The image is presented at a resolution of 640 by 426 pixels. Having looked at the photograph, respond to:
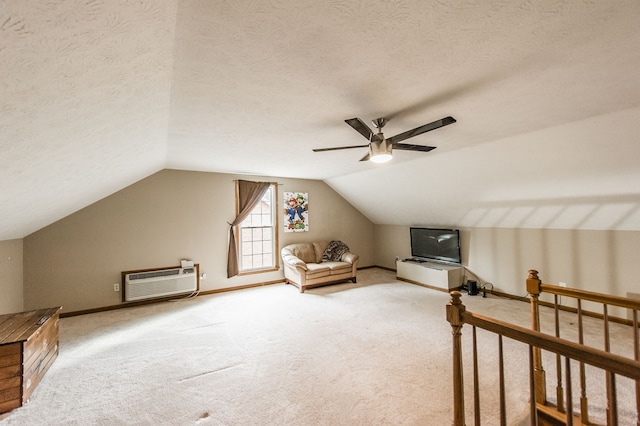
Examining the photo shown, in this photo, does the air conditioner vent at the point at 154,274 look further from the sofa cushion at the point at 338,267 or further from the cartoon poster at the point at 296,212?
the sofa cushion at the point at 338,267

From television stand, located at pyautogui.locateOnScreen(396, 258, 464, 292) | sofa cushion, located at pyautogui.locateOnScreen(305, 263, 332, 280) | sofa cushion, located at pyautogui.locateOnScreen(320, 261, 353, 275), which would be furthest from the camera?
sofa cushion, located at pyautogui.locateOnScreen(320, 261, 353, 275)

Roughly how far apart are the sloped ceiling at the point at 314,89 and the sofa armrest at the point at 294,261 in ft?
7.13

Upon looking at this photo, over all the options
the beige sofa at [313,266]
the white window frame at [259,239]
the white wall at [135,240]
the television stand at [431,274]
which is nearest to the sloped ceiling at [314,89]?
the white wall at [135,240]

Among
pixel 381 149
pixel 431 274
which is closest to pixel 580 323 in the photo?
pixel 381 149

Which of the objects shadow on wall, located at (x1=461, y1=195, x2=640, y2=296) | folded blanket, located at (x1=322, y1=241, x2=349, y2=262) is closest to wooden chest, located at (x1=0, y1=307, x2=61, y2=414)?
folded blanket, located at (x1=322, y1=241, x2=349, y2=262)

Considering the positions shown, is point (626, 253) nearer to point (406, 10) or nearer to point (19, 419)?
point (406, 10)

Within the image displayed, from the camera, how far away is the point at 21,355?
6.64ft

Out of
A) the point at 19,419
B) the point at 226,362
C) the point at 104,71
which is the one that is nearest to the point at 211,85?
the point at 104,71

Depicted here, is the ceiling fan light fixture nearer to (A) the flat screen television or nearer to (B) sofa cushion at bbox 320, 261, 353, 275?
(B) sofa cushion at bbox 320, 261, 353, 275

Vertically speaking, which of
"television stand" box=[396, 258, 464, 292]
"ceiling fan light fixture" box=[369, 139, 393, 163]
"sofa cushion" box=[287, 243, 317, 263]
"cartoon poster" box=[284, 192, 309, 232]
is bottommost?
"television stand" box=[396, 258, 464, 292]

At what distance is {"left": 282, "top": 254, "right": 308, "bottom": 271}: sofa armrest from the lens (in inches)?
193

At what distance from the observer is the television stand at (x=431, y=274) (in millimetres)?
4855

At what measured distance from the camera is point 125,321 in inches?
144

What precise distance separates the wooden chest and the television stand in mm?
5397
